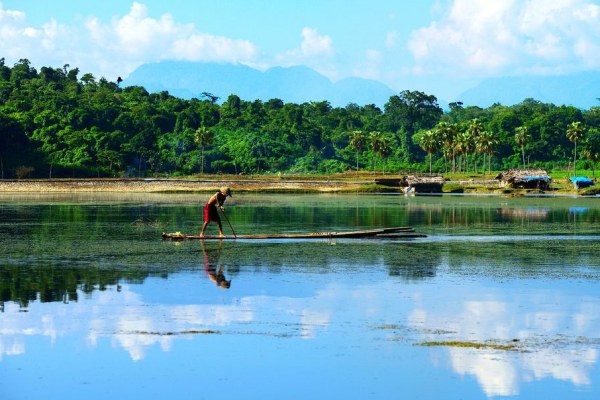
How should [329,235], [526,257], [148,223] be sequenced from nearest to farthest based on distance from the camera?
[526,257], [329,235], [148,223]

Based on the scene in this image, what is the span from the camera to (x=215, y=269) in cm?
3119

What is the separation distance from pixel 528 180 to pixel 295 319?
11275 cm

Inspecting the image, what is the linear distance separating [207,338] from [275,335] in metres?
1.58

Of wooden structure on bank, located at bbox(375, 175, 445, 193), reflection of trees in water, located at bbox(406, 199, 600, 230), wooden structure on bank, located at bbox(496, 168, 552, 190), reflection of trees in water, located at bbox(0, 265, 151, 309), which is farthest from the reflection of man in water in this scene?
wooden structure on bank, located at bbox(496, 168, 552, 190)

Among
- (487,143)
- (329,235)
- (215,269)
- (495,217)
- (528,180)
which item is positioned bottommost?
(495,217)

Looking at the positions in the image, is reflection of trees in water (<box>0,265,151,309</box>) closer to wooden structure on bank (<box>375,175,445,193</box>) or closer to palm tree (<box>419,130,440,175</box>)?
wooden structure on bank (<box>375,175,445,193</box>)

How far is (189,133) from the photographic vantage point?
623 ft

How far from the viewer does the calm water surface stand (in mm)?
16219

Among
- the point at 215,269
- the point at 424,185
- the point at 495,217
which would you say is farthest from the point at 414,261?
the point at 424,185

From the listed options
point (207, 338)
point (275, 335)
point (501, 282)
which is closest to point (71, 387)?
point (207, 338)

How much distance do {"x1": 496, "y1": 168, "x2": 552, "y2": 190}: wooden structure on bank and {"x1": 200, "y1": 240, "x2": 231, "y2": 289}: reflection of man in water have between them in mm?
98339

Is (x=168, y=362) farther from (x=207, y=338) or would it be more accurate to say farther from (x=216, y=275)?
(x=216, y=275)

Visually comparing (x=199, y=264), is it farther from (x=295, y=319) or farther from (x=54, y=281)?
(x=295, y=319)

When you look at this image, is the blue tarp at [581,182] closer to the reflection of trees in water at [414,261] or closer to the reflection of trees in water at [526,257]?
the reflection of trees in water at [526,257]
